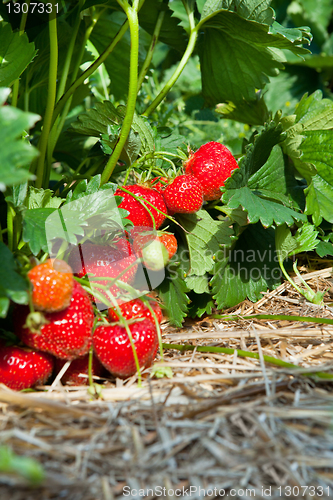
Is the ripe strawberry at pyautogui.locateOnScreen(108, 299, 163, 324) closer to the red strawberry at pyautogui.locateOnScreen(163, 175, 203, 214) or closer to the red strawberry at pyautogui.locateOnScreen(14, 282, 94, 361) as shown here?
the red strawberry at pyautogui.locateOnScreen(14, 282, 94, 361)

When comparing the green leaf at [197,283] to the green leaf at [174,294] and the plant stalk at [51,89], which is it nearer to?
the green leaf at [174,294]

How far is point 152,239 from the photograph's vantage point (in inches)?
33.6

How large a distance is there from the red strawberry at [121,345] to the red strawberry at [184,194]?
0.30m

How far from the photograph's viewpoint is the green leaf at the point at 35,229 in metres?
0.68

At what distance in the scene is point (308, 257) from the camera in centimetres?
118

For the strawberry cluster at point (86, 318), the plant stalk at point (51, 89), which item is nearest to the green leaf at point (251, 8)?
the plant stalk at point (51, 89)

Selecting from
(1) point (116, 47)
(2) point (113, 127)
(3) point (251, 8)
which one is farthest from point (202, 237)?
(1) point (116, 47)

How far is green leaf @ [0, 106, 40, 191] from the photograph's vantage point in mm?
505

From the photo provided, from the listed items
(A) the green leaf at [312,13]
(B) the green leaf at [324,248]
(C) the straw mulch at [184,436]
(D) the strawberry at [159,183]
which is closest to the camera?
(C) the straw mulch at [184,436]

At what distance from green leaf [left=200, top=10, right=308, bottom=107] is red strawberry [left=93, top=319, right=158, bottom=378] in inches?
29.4

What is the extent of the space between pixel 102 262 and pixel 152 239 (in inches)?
4.7

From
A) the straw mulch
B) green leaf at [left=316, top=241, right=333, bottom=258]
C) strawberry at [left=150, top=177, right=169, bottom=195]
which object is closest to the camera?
the straw mulch

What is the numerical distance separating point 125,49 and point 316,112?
61 centimetres

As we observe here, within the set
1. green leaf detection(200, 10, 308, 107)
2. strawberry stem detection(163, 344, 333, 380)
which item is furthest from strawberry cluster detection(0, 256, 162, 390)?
green leaf detection(200, 10, 308, 107)
